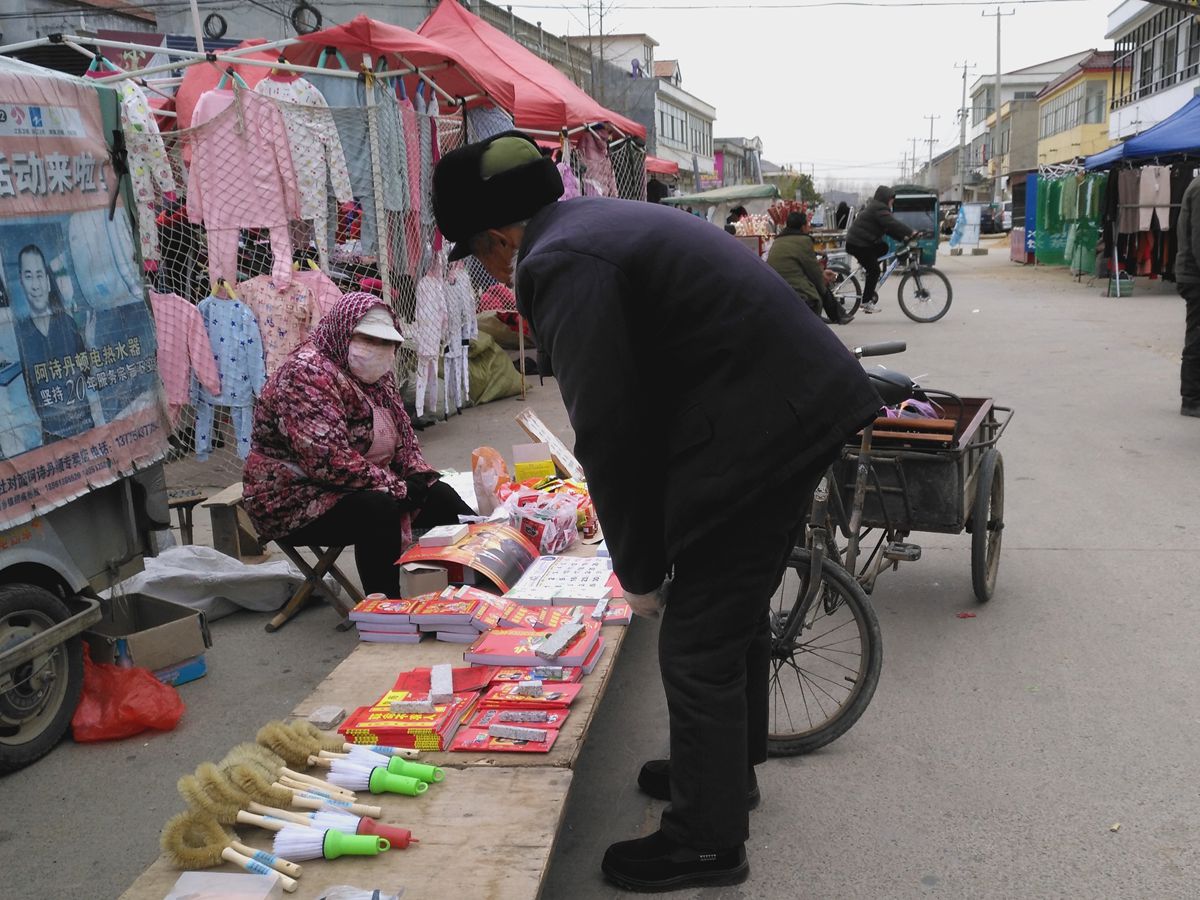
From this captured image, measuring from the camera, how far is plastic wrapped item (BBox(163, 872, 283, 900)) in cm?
220

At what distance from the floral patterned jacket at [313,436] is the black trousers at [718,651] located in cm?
230

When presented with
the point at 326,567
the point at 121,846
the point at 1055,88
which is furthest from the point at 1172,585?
the point at 1055,88

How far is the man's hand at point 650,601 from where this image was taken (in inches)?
99.0

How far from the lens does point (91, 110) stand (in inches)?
151

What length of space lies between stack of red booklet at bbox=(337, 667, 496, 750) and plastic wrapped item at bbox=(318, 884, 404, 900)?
2.14ft

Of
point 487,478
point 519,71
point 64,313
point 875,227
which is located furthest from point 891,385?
point 875,227

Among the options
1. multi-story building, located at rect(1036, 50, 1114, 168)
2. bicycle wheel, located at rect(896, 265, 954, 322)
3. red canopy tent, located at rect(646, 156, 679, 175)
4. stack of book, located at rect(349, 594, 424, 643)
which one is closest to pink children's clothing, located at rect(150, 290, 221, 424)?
stack of book, located at rect(349, 594, 424, 643)

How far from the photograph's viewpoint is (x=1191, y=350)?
8.20 m

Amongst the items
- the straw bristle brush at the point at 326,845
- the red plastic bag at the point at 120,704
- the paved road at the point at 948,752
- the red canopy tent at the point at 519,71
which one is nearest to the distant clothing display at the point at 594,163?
the red canopy tent at the point at 519,71

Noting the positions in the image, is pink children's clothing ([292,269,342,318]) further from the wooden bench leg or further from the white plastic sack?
the wooden bench leg

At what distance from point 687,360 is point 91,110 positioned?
9.22 feet

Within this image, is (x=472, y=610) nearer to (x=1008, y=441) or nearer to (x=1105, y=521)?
(x=1105, y=521)

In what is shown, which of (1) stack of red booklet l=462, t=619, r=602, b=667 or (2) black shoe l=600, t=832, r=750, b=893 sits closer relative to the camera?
(2) black shoe l=600, t=832, r=750, b=893

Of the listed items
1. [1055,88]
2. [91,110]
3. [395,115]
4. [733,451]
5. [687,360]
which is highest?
[1055,88]
